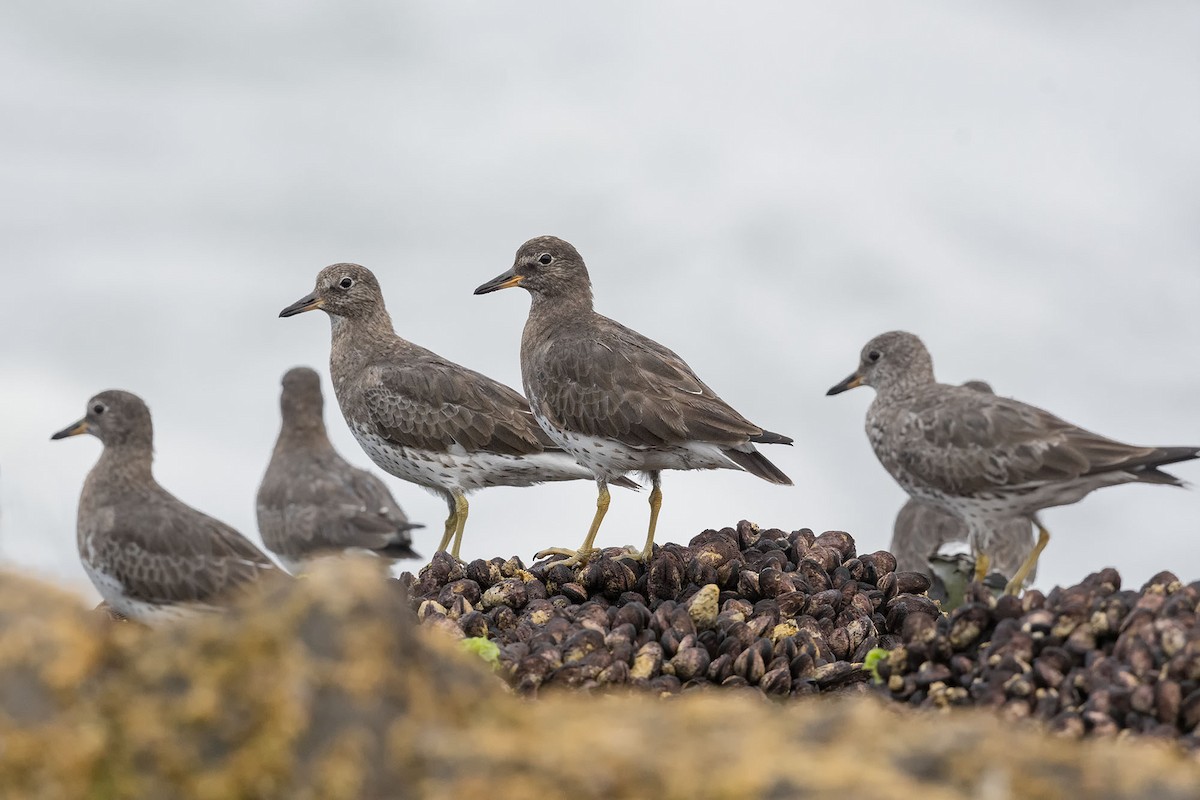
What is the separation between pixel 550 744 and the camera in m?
3.61

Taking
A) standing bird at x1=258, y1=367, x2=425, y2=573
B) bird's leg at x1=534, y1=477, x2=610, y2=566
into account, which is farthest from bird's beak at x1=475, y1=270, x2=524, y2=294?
standing bird at x1=258, y1=367, x2=425, y2=573

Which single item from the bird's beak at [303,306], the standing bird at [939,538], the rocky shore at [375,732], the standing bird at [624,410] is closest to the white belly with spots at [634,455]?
the standing bird at [624,410]

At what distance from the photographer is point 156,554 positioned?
36.6ft

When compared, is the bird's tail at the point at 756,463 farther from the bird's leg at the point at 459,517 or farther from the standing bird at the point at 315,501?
the standing bird at the point at 315,501

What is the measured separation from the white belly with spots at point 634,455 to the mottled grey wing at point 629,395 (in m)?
0.10

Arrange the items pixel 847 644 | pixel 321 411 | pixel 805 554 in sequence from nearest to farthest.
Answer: pixel 847 644 < pixel 805 554 < pixel 321 411

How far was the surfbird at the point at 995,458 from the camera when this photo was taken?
1044cm

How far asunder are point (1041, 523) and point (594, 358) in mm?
4118

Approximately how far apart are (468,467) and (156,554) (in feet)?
13.0

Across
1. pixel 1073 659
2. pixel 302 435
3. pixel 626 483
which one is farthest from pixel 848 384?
pixel 302 435

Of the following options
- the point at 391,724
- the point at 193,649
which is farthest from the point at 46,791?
the point at 391,724

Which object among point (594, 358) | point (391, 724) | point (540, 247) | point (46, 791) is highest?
point (540, 247)

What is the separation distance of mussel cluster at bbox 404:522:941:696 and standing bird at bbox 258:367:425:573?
6317 mm

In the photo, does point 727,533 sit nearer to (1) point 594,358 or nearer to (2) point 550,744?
(1) point 594,358
